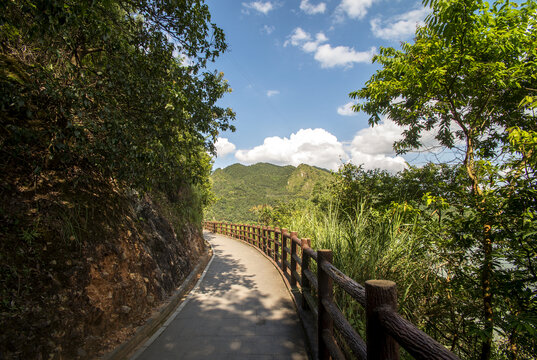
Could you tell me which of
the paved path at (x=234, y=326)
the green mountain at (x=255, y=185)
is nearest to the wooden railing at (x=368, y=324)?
the paved path at (x=234, y=326)

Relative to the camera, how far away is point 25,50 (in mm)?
3924

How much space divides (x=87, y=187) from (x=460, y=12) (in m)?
6.35

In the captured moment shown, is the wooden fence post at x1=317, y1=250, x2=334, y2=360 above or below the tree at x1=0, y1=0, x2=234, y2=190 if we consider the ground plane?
below

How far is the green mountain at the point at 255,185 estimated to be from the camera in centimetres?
6812

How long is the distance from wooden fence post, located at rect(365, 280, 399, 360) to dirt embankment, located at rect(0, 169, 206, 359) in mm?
3192

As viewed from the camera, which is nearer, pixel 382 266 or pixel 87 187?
pixel 382 266

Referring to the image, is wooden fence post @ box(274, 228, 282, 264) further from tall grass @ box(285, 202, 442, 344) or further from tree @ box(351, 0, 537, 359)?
tree @ box(351, 0, 537, 359)

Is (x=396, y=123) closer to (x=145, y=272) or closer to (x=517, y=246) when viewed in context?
(x=517, y=246)

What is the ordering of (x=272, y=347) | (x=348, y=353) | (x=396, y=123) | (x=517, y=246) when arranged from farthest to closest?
(x=396, y=123), (x=272, y=347), (x=348, y=353), (x=517, y=246)

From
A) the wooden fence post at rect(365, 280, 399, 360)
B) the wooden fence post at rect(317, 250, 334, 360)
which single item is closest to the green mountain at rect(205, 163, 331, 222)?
the wooden fence post at rect(317, 250, 334, 360)

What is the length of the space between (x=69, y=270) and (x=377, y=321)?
366cm

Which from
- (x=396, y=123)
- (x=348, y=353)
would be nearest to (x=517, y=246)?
(x=348, y=353)

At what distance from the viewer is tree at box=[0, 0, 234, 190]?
2.73 metres

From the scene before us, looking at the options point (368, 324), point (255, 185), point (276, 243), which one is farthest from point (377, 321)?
point (255, 185)
